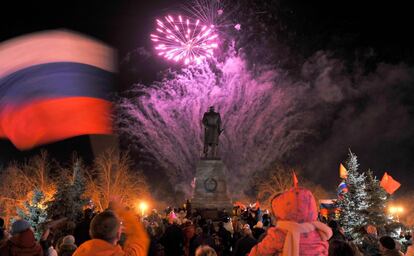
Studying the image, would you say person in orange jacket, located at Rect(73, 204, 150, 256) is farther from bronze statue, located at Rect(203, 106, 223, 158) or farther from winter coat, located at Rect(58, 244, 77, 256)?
bronze statue, located at Rect(203, 106, 223, 158)

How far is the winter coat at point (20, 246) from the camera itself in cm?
496

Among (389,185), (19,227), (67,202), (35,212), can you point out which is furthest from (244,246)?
(389,185)

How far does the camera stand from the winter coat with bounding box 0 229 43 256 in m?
4.96

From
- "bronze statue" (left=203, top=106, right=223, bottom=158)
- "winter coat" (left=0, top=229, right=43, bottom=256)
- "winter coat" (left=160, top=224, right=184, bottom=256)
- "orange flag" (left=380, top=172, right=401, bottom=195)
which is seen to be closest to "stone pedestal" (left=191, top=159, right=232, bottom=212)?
"bronze statue" (left=203, top=106, right=223, bottom=158)

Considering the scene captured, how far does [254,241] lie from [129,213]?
4.18m

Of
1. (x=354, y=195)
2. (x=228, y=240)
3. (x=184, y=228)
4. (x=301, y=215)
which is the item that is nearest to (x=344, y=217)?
(x=354, y=195)

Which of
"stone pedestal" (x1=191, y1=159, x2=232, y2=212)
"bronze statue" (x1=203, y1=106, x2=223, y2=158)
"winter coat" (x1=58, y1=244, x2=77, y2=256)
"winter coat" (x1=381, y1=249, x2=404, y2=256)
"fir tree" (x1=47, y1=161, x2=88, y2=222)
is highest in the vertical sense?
"bronze statue" (x1=203, y1=106, x2=223, y2=158)

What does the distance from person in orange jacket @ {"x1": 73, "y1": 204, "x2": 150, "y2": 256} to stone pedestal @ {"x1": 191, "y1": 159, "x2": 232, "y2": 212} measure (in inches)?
613

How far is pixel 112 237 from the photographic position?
3.33m

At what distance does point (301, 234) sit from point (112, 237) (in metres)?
1.68

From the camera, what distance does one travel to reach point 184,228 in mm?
8586

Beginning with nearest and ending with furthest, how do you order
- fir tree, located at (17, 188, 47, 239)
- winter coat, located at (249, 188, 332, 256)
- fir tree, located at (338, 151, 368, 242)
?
winter coat, located at (249, 188, 332, 256)
fir tree, located at (17, 188, 47, 239)
fir tree, located at (338, 151, 368, 242)

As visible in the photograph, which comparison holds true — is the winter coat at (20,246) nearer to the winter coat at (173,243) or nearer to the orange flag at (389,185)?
the winter coat at (173,243)

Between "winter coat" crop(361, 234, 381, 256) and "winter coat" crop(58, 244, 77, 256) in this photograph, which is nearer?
"winter coat" crop(58, 244, 77, 256)
